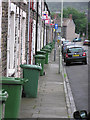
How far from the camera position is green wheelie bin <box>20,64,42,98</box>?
12.7 m

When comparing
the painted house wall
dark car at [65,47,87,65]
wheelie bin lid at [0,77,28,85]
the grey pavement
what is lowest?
the grey pavement

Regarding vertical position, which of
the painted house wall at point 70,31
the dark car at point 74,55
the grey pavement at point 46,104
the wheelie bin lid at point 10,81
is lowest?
the grey pavement at point 46,104

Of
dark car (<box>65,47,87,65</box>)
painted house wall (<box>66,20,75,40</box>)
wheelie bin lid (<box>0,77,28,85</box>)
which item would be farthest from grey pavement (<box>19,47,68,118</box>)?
painted house wall (<box>66,20,75,40</box>)

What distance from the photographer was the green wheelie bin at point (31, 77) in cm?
1266

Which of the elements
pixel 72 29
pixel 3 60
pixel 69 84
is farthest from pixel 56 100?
pixel 72 29

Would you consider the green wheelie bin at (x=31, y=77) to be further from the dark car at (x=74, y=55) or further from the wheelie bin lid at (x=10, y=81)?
the dark car at (x=74, y=55)

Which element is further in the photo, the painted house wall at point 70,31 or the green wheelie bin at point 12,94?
the painted house wall at point 70,31

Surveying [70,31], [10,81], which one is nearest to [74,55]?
[10,81]

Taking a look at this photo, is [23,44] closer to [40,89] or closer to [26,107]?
[40,89]

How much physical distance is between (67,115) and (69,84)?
318 inches

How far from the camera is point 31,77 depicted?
1279 cm

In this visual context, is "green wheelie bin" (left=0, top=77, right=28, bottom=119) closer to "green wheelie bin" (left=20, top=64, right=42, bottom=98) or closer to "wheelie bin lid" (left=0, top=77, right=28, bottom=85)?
"wheelie bin lid" (left=0, top=77, right=28, bottom=85)

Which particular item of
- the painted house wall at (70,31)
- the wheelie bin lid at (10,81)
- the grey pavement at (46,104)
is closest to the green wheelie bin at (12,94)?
the wheelie bin lid at (10,81)

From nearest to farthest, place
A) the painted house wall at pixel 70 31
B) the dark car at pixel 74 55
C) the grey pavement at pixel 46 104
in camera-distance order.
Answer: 1. the grey pavement at pixel 46 104
2. the dark car at pixel 74 55
3. the painted house wall at pixel 70 31
